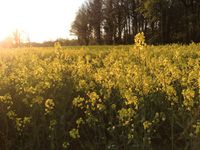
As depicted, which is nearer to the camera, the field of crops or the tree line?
the field of crops

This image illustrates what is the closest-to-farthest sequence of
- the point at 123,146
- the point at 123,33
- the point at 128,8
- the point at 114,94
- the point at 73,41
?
the point at 123,146 → the point at 114,94 → the point at 128,8 → the point at 123,33 → the point at 73,41

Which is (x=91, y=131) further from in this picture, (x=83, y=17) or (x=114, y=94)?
(x=83, y=17)

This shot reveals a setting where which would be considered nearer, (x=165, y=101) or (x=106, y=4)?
(x=165, y=101)

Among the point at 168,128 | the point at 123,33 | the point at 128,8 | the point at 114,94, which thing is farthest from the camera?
the point at 123,33

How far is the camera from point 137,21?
222 feet

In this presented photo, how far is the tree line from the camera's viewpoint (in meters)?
53.8

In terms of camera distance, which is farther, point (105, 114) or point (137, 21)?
point (137, 21)

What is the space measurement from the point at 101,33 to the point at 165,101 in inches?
2588

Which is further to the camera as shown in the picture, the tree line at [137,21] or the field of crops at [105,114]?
the tree line at [137,21]

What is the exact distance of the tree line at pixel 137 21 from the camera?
177 ft

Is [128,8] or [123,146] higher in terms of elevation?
[128,8]

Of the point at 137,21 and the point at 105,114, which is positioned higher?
the point at 137,21

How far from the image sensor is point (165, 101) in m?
7.45

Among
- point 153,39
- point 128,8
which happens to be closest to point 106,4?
point 128,8
